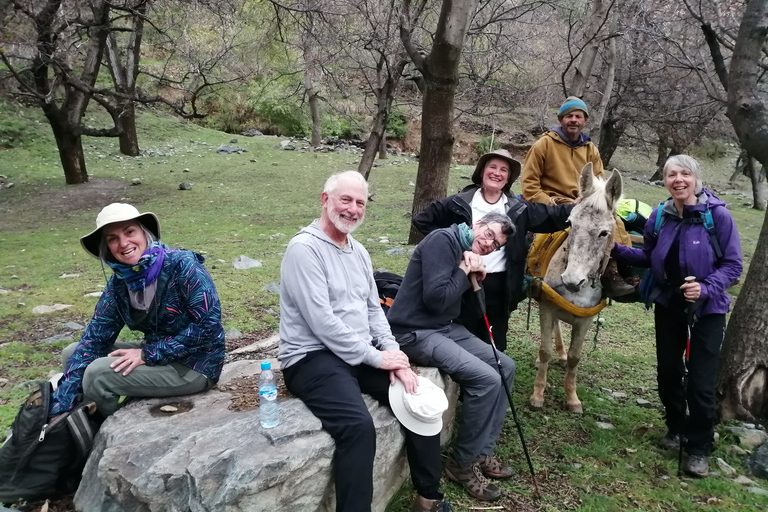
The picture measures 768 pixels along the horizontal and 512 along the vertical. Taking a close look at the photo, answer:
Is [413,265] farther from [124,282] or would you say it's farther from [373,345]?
[124,282]

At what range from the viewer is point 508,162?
4598 mm

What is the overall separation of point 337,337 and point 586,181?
2.61 m

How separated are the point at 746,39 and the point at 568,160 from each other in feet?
5.83

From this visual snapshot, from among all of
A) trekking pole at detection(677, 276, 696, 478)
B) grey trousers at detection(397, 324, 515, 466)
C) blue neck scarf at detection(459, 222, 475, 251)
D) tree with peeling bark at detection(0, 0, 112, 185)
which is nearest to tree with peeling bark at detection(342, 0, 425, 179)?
tree with peeling bark at detection(0, 0, 112, 185)

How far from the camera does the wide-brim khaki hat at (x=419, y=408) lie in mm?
3363

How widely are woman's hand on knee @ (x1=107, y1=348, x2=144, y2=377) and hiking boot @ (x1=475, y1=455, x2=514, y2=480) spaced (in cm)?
244

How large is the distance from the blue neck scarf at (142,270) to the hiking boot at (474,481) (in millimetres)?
2409

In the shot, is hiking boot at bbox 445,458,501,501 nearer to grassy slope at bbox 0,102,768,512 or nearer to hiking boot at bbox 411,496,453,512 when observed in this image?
grassy slope at bbox 0,102,768,512

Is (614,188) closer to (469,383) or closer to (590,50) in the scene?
(469,383)

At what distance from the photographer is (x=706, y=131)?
21516mm

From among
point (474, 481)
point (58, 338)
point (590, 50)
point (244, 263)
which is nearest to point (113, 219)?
point (474, 481)

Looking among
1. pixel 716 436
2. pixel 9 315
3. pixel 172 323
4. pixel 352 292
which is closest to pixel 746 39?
pixel 716 436

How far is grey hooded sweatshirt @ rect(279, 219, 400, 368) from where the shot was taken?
3.38 metres

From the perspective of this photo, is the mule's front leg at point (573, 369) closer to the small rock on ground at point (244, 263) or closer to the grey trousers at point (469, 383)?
the grey trousers at point (469, 383)
